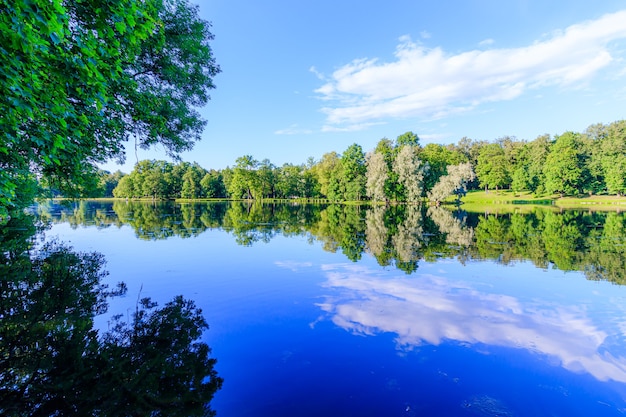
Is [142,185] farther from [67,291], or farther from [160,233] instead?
[67,291]

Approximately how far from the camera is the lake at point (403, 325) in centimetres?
501

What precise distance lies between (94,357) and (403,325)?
6634mm

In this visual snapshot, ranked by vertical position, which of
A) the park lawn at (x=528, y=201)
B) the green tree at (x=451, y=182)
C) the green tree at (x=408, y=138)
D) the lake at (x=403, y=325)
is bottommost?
the park lawn at (x=528, y=201)

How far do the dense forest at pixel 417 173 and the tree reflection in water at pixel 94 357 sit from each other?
49485 millimetres

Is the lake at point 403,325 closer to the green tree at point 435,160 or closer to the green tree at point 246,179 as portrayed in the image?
the green tree at point 435,160

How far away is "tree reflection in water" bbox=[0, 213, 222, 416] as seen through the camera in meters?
4.61

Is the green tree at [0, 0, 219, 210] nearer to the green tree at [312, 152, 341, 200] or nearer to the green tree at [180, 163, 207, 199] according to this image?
the green tree at [312, 152, 341, 200]

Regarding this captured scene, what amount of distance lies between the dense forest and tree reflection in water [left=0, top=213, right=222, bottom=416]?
49.5 m

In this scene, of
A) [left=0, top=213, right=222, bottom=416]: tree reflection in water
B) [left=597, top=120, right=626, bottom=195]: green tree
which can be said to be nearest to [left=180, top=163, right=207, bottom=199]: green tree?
[left=0, top=213, right=222, bottom=416]: tree reflection in water

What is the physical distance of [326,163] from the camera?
102 metres

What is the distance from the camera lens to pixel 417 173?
217 feet

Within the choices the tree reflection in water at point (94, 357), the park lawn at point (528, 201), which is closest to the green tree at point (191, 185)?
the park lawn at point (528, 201)

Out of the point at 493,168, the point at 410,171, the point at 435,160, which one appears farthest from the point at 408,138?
the point at 493,168

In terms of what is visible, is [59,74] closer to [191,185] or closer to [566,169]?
[566,169]
